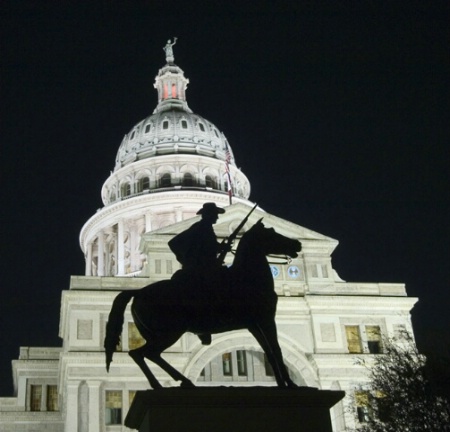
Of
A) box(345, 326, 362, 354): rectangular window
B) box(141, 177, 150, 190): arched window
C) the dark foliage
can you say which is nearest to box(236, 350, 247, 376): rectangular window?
box(345, 326, 362, 354): rectangular window

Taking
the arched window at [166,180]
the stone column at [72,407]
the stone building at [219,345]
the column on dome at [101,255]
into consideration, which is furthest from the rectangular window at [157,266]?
the arched window at [166,180]

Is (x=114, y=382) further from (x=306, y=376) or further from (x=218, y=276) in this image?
(x=218, y=276)

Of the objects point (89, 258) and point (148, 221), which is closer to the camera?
point (148, 221)

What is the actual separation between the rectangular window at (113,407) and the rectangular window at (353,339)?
16.3 metres

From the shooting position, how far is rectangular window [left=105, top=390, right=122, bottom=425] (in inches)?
1876

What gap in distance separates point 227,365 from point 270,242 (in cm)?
4030

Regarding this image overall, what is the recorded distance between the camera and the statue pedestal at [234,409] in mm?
11984

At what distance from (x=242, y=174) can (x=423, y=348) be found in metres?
57.8

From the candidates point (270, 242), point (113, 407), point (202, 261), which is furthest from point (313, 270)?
point (202, 261)

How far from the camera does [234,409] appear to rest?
1217 centimetres

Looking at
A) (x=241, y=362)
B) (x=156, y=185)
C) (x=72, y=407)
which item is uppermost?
(x=156, y=185)

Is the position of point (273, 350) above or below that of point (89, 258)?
below

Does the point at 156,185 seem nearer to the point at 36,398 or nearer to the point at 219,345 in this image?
the point at 36,398

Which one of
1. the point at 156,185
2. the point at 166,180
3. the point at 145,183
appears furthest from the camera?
the point at 145,183
